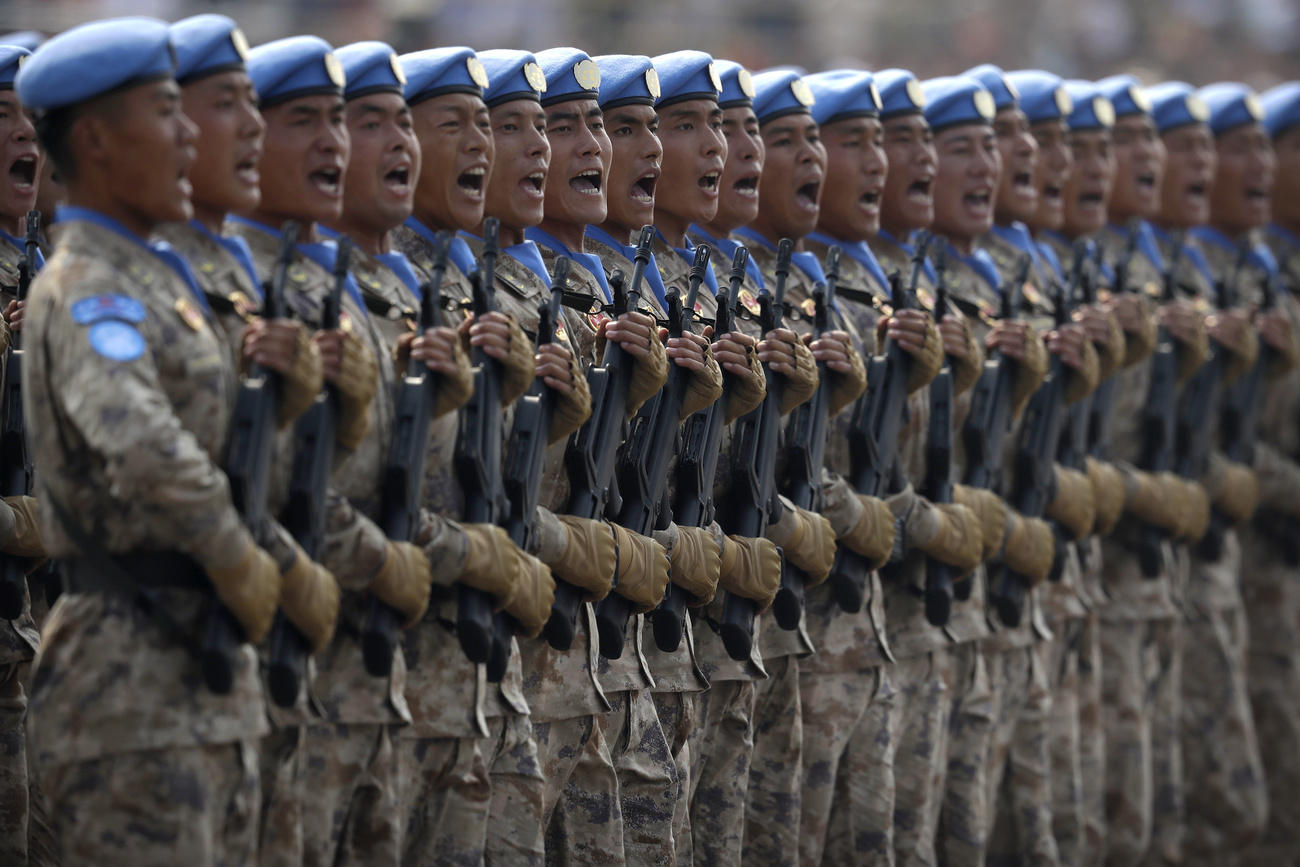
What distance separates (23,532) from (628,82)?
292 centimetres

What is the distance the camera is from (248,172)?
23.9ft

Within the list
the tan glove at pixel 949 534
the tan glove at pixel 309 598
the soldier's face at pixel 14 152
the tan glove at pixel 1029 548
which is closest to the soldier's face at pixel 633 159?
the tan glove at pixel 949 534

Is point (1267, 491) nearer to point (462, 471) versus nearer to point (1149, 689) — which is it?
point (1149, 689)

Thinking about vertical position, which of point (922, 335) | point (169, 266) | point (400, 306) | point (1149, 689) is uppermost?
point (169, 266)

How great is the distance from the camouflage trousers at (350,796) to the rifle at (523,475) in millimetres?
568

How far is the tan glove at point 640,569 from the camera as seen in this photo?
870 cm

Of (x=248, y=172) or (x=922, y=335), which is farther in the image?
(x=922, y=335)

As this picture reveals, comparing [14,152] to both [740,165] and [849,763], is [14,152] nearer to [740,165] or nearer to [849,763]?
[740,165]

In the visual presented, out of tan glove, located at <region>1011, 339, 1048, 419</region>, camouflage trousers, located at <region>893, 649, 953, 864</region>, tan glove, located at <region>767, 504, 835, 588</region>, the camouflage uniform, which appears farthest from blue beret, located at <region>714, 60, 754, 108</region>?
the camouflage uniform

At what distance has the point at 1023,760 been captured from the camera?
38.2ft

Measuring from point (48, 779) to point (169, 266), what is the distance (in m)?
1.46

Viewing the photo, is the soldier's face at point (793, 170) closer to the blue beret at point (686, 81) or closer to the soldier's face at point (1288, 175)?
the blue beret at point (686, 81)

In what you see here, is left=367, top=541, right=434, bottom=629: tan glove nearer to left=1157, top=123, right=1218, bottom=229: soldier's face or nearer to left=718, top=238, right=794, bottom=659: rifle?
left=718, top=238, right=794, bottom=659: rifle

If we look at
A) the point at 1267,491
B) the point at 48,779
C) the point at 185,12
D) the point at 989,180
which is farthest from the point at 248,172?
the point at 185,12
